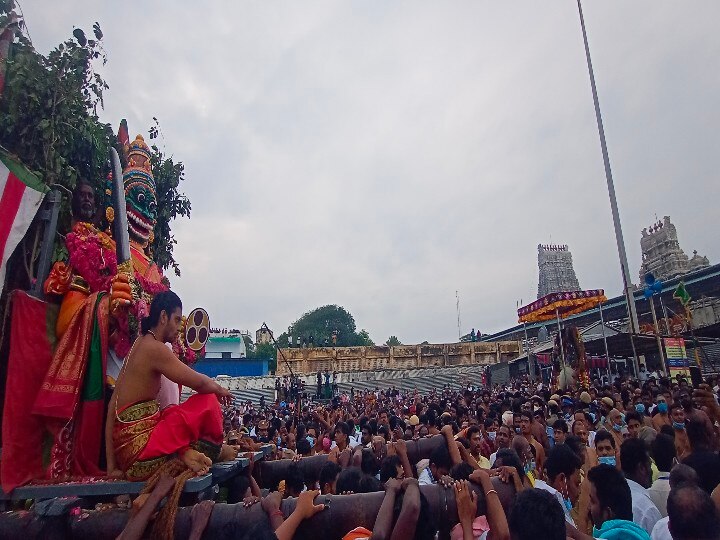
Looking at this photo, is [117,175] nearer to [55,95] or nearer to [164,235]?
[55,95]

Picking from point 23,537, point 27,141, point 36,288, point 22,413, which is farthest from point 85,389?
point 27,141

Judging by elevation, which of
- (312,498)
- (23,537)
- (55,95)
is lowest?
(23,537)

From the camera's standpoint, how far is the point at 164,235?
7.08m

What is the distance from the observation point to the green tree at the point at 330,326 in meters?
67.6

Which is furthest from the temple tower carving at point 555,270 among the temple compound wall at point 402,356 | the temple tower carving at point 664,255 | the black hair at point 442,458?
the black hair at point 442,458

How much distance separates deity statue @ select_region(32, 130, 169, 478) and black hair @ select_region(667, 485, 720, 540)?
3.91 m

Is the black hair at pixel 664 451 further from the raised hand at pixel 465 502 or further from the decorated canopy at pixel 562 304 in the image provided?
A: the decorated canopy at pixel 562 304

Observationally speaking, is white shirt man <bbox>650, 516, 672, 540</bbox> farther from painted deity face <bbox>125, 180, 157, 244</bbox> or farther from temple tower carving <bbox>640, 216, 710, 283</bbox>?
temple tower carving <bbox>640, 216, 710, 283</bbox>

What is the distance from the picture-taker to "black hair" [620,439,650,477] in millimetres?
3705

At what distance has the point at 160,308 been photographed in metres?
3.59

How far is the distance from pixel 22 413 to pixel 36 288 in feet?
3.53

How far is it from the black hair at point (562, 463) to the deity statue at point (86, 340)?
3.57 m

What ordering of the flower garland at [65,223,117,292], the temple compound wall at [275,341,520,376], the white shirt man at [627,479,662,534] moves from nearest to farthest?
the white shirt man at [627,479,662,534] → the flower garland at [65,223,117,292] → the temple compound wall at [275,341,520,376]

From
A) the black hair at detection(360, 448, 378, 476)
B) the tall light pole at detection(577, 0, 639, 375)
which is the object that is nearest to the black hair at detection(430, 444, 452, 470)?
the black hair at detection(360, 448, 378, 476)
